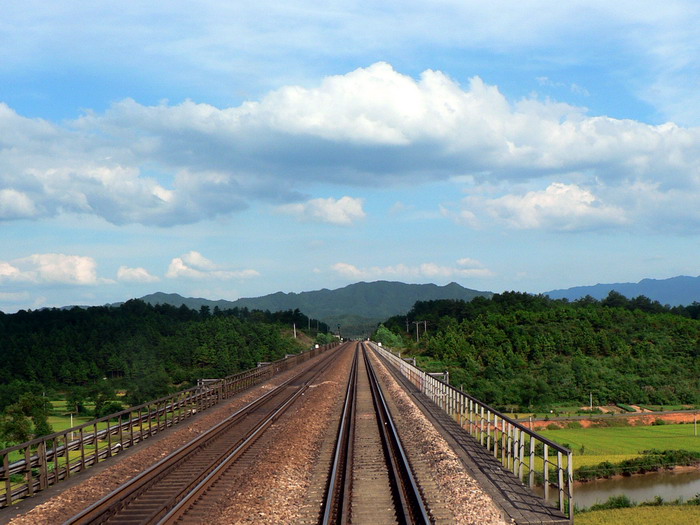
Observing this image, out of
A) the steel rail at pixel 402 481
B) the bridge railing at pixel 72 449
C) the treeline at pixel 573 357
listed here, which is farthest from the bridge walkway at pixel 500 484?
the treeline at pixel 573 357

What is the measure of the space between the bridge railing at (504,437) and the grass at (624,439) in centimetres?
1398

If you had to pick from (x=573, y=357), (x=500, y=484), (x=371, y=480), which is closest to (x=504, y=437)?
(x=500, y=484)

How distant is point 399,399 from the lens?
28891 mm

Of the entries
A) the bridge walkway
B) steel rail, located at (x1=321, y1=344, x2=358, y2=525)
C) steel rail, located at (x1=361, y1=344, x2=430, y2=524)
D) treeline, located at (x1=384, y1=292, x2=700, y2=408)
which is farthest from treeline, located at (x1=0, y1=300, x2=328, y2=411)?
the bridge walkway

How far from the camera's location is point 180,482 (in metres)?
13.4

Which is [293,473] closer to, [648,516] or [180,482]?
[180,482]

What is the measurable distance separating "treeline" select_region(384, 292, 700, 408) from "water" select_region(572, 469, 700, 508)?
27734mm

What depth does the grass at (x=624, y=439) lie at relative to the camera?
54153 millimetres

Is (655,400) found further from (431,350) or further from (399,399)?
(399,399)

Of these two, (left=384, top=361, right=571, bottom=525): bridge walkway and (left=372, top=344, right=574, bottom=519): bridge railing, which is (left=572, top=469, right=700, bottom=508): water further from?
(left=384, top=361, right=571, bottom=525): bridge walkway

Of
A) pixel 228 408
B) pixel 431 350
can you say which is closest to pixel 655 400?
pixel 431 350

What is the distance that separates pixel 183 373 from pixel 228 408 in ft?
286

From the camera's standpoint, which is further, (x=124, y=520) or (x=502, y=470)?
(x=502, y=470)

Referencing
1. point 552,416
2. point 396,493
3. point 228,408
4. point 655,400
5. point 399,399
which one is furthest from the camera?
point 655,400
